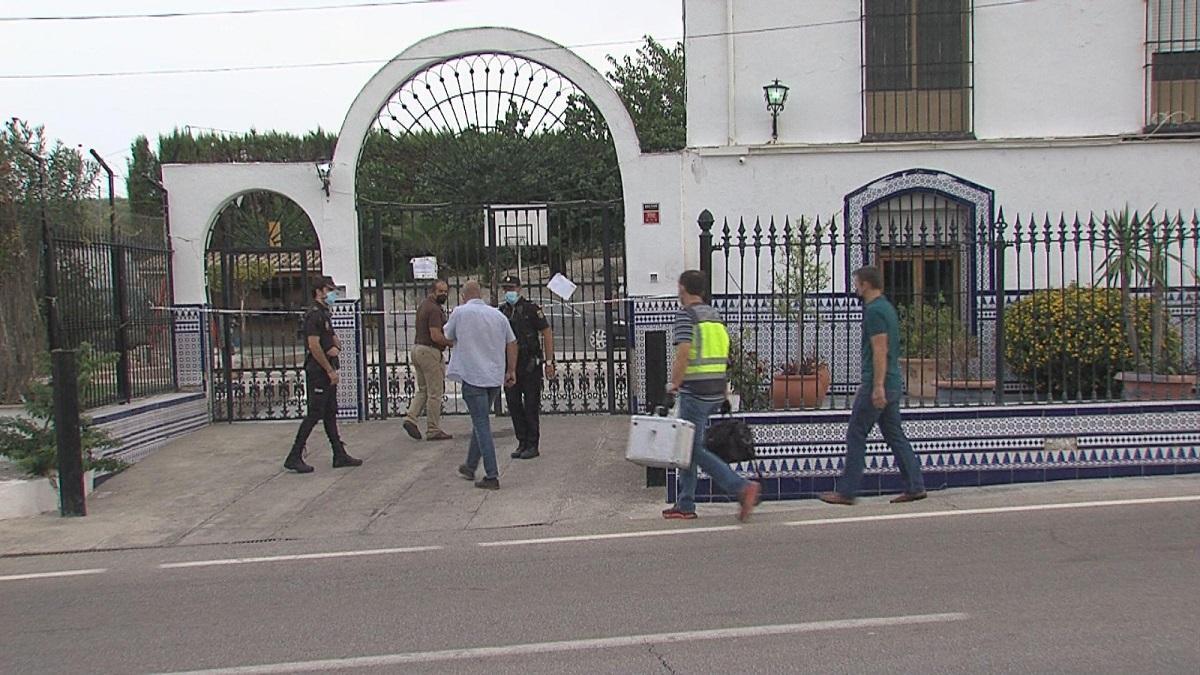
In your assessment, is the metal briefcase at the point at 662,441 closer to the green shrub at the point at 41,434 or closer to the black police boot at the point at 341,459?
the black police boot at the point at 341,459

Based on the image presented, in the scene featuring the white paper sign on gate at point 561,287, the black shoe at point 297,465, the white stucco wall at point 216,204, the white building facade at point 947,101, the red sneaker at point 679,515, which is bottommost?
the red sneaker at point 679,515

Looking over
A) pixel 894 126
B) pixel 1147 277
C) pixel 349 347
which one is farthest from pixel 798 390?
pixel 349 347

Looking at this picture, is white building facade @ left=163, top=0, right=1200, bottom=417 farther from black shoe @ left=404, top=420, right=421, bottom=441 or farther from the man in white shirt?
the man in white shirt

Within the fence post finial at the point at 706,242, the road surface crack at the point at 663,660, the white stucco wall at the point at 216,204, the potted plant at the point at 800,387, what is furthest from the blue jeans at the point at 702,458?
the white stucco wall at the point at 216,204

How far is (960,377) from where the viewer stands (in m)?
10.9

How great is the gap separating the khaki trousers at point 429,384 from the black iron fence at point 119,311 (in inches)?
118

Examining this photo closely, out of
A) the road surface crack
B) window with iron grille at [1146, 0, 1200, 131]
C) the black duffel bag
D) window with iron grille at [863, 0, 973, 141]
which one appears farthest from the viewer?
window with iron grille at [863, 0, 973, 141]

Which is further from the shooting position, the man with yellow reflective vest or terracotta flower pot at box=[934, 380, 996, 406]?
terracotta flower pot at box=[934, 380, 996, 406]

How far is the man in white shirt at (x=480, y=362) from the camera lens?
29.8ft

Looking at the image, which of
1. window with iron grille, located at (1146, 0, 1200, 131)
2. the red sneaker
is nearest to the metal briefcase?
the red sneaker

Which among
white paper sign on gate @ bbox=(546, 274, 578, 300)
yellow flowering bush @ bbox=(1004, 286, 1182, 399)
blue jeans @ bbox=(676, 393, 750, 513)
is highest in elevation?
white paper sign on gate @ bbox=(546, 274, 578, 300)

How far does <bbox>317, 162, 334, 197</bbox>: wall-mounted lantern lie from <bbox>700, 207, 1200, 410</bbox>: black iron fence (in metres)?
4.69

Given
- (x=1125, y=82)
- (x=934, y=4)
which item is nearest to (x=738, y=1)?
(x=934, y=4)

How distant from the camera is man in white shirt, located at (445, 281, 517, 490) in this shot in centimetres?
908
